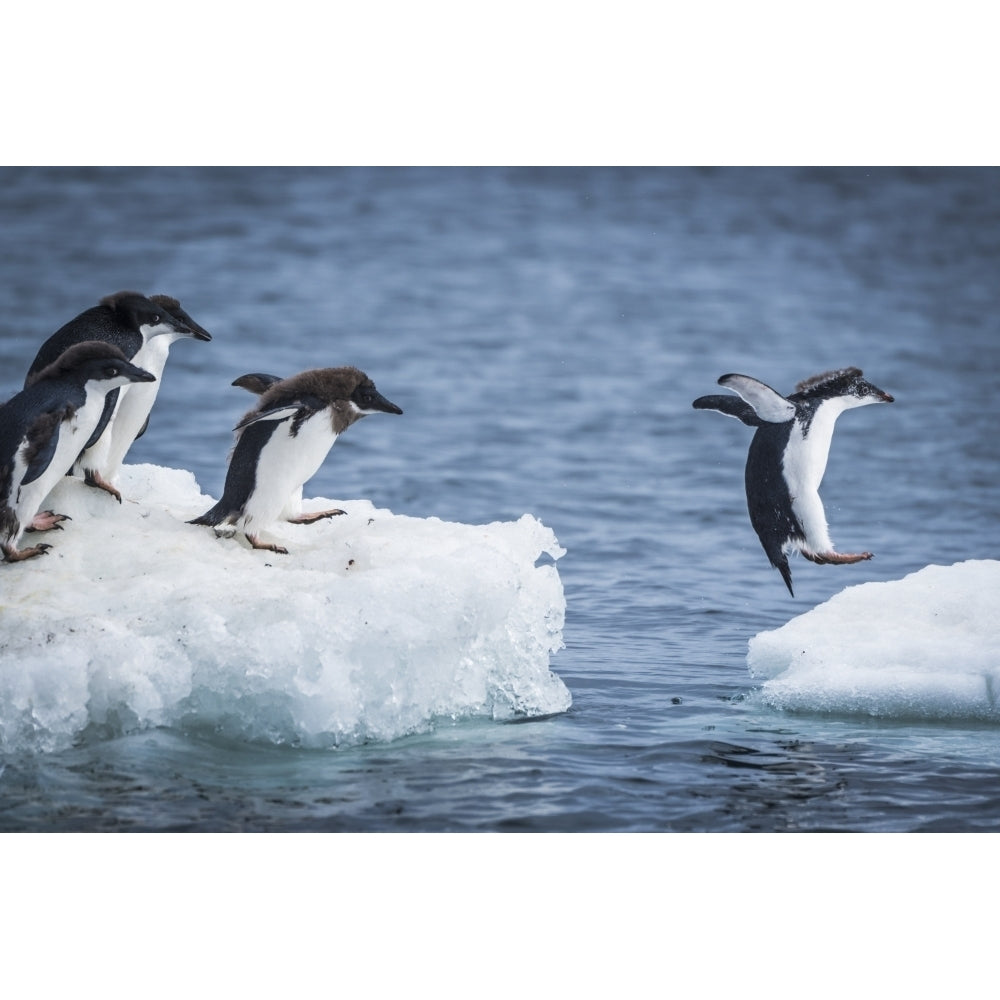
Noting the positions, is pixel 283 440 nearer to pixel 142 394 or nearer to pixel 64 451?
pixel 142 394

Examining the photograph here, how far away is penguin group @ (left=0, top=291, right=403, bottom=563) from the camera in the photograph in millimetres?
4574

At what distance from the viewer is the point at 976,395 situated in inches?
566

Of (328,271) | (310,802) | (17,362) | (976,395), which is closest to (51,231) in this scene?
(328,271)

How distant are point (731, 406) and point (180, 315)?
170 centimetres

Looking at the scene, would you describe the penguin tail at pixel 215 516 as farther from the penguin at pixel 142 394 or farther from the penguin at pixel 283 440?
the penguin at pixel 142 394

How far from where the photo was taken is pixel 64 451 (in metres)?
4.59

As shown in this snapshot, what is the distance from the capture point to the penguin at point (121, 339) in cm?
496

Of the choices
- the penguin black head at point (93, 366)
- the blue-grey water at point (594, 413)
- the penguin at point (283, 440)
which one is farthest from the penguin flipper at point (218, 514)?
the blue-grey water at point (594, 413)

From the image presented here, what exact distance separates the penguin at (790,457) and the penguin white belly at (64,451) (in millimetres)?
1805

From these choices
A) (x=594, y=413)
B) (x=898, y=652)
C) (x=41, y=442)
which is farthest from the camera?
(x=594, y=413)

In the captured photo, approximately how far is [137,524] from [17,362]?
31.1ft

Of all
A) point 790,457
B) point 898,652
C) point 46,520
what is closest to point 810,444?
point 790,457

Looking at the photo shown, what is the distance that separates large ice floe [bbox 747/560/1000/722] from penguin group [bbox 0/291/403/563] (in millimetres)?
1585

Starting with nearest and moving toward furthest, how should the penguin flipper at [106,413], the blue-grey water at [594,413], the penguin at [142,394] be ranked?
the blue-grey water at [594,413] → the penguin flipper at [106,413] → the penguin at [142,394]
